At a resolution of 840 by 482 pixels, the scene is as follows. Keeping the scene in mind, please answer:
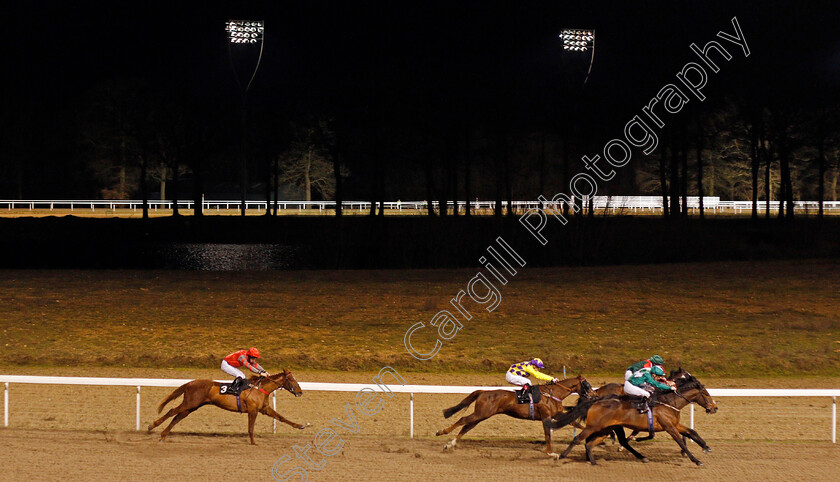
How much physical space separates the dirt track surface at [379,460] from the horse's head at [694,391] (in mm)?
684

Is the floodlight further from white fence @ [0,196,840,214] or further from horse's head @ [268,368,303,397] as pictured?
horse's head @ [268,368,303,397]

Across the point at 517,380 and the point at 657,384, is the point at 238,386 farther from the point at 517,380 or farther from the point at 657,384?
the point at 657,384

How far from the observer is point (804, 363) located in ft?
49.6

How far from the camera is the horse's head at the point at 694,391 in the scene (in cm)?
869

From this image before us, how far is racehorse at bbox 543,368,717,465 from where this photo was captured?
8.62 meters

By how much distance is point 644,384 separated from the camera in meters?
8.70

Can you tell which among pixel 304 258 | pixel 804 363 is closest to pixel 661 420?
pixel 804 363

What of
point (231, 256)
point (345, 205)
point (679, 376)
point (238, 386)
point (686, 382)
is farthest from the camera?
point (345, 205)

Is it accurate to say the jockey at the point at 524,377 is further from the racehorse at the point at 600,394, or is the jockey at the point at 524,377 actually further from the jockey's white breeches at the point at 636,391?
the jockey's white breeches at the point at 636,391

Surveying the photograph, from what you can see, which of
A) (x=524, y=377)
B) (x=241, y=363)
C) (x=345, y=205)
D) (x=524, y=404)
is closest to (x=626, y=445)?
(x=524, y=404)

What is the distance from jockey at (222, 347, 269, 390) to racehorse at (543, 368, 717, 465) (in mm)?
3320

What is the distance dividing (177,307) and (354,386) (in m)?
11.0

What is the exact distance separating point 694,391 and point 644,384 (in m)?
0.55

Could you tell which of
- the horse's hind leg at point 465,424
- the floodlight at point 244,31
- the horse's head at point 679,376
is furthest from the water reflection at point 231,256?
the horse's head at point 679,376
